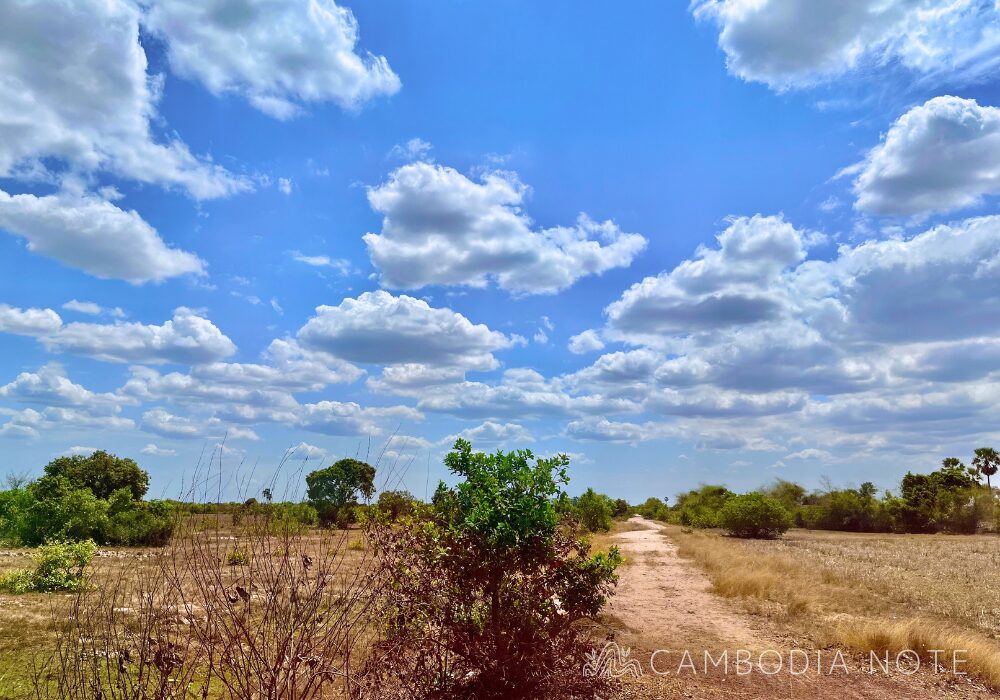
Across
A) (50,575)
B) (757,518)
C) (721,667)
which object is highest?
(757,518)

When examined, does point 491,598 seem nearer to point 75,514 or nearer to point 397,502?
point 397,502

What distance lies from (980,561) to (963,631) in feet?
72.7

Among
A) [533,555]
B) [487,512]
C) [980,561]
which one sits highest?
[487,512]

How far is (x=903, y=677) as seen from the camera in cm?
876

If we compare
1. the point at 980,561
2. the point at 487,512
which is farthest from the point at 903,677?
the point at 980,561

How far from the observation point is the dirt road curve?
8.06m

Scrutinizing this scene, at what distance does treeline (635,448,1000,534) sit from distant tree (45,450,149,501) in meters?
43.6

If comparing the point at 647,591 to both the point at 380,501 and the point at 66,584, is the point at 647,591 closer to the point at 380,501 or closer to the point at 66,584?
the point at 380,501

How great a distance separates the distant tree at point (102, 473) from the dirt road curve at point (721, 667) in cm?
2966

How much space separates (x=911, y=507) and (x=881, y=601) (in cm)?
5699

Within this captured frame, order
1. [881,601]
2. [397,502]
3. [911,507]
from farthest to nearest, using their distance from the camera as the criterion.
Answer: [911,507], [881,601], [397,502]

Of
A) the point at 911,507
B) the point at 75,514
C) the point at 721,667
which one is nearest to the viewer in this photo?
the point at 721,667

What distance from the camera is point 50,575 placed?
1413cm

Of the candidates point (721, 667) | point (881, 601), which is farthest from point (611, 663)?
point (881, 601)
